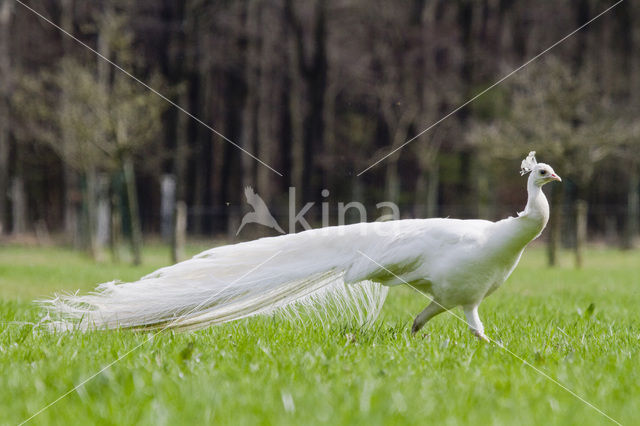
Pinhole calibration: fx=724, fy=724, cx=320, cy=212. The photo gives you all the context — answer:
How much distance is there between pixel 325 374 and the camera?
3574mm

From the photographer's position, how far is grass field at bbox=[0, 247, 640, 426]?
286 cm

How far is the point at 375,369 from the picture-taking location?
3.66 meters

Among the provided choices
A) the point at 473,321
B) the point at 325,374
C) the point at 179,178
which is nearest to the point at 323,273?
the point at 473,321

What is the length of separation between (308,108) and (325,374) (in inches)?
1137

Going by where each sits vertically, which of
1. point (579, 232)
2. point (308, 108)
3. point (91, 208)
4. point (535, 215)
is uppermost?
point (308, 108)

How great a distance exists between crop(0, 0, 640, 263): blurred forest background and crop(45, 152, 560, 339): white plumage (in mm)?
11438

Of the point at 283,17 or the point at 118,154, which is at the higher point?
the point at 283,17

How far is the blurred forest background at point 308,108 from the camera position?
55.4 feet

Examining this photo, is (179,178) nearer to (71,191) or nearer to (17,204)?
(71,191)

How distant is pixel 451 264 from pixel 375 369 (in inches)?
44.1

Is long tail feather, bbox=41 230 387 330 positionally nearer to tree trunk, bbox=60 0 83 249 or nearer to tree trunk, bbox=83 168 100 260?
tree trunk, bbox=83 168 100 260

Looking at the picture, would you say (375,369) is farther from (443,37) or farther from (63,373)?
(443,37)

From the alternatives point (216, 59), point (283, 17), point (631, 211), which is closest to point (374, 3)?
point (283, 17)

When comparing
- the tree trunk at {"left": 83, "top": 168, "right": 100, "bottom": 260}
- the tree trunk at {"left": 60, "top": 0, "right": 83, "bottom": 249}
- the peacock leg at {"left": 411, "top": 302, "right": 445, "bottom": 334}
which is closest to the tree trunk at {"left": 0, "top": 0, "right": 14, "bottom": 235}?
the tree trunk at {"left": 60, "top": 0, "right": 83, "bottom": 249}
